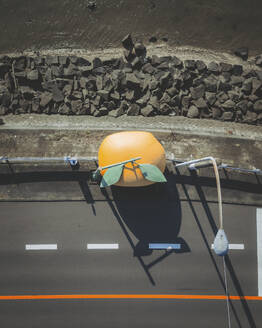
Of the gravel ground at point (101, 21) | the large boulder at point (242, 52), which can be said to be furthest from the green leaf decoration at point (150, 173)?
the large boulder at point (242, 52)

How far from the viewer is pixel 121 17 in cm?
1006

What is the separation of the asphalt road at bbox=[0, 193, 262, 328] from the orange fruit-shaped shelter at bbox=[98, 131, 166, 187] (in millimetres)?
1623

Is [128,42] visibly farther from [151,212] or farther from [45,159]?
[151,212]

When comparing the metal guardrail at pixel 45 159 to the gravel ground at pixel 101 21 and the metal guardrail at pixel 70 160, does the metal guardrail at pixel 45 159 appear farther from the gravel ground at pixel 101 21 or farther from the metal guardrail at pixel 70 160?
the gravel ground at pixel 101 21

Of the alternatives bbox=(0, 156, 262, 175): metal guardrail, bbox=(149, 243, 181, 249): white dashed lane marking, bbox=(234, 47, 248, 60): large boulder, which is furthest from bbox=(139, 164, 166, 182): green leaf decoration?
bbox=(234, 47, 248, 60): large boulder

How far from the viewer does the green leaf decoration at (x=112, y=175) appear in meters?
6.92

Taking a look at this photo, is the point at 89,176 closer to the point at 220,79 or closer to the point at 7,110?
the point at 7,110

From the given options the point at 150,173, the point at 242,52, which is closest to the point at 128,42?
the point at 242,52

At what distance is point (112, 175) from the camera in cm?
695

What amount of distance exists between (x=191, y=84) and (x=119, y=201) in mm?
5298

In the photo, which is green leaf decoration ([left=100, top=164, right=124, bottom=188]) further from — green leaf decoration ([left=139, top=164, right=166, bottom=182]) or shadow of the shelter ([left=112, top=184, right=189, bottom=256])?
shadow of the shelter ([left=112, top=184, right=189, bottom=256])

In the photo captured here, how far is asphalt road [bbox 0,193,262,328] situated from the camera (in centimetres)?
845

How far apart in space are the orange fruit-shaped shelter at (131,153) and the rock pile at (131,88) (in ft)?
7.61

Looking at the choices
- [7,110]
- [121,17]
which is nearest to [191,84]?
[121,17]
